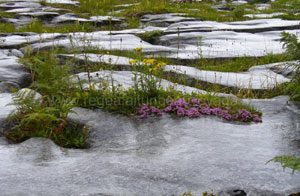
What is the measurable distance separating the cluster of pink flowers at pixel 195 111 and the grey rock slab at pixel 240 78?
845 mm

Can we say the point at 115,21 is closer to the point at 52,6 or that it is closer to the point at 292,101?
the point at 52,6

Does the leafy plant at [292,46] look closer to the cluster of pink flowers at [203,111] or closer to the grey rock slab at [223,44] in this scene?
the cluster of pink flowers at [203,111]

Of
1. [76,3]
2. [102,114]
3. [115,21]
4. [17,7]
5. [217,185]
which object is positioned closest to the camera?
[217,185]

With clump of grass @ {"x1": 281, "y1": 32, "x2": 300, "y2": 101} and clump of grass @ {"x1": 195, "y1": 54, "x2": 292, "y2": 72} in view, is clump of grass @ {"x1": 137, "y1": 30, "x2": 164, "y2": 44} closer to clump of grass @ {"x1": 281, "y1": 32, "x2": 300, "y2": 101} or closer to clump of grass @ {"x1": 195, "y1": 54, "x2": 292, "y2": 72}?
clump of grass @ {"x1": 195, "y1": 54, "x2": 292, "y2": 72}

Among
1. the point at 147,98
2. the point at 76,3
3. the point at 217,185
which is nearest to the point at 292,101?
the point at 147,98

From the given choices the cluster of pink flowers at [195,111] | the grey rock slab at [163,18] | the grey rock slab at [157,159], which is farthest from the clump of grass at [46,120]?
the grey rock slab at [163,18]

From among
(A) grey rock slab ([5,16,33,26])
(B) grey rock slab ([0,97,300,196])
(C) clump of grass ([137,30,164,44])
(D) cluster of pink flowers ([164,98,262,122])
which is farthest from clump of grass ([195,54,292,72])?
(A) grey rock slab ([5,16,33,26])

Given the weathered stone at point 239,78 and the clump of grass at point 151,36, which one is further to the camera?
the clump of grass at point 151,36

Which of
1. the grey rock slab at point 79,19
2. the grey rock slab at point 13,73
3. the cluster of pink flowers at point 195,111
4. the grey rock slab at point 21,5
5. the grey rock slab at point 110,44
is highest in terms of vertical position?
the grey rock slab at point 21,5

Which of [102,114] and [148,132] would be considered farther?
[102,114]

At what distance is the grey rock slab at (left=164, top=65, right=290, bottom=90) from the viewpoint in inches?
194

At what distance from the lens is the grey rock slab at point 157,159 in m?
2.35

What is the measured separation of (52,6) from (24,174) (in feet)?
48.9

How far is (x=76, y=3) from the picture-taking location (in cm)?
1761
